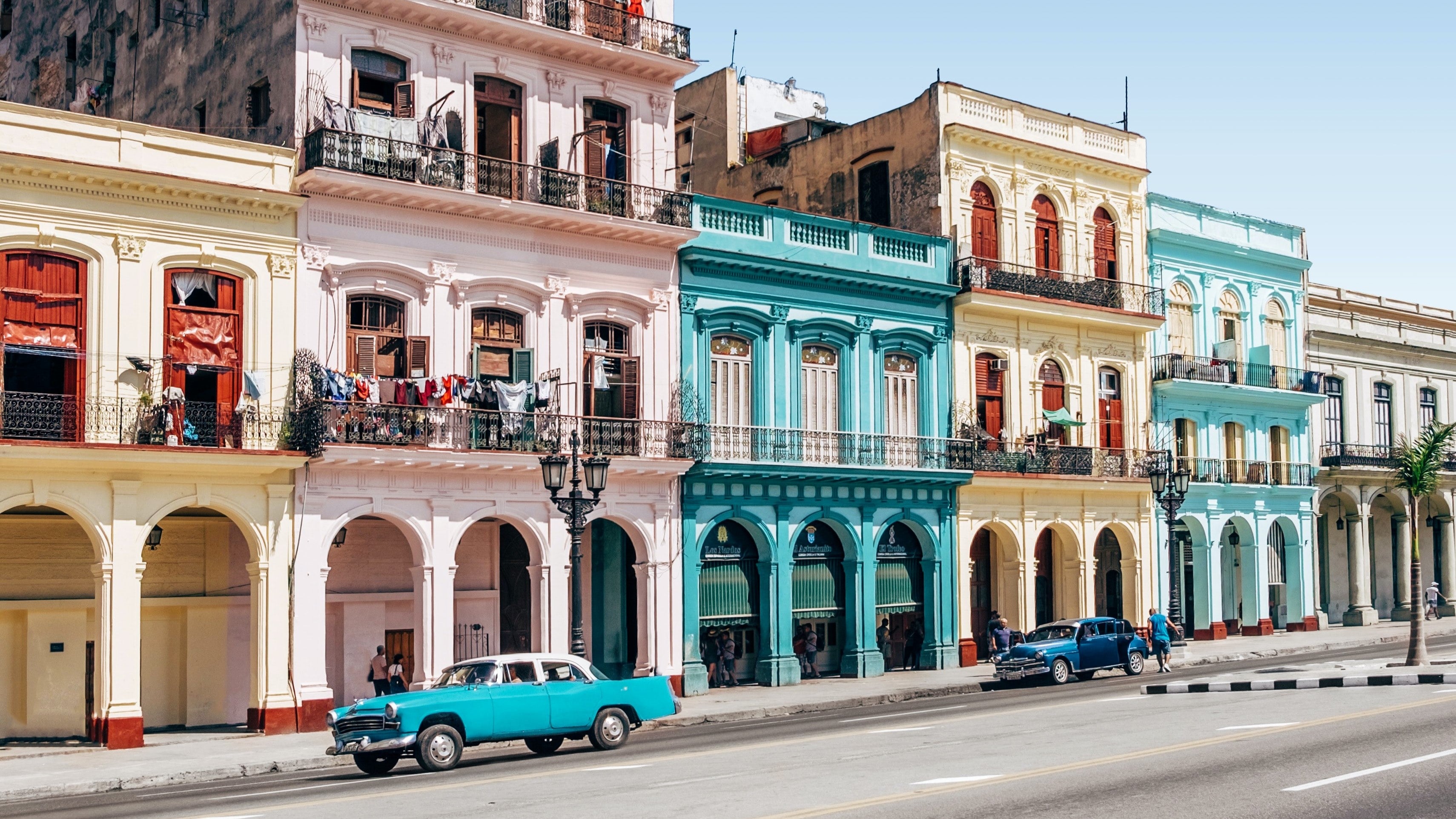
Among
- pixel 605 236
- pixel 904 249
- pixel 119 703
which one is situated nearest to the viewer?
pixel 119 703

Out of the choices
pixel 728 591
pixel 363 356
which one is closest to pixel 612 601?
pixel 728 591

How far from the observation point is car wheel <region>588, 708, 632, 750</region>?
71.1ft

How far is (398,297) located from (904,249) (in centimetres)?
1326

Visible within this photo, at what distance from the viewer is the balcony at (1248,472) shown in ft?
146

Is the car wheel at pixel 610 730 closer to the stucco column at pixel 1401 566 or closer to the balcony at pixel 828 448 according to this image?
the balcony at pixel 828 448

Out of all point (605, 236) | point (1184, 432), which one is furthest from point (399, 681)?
point (1184, 432)

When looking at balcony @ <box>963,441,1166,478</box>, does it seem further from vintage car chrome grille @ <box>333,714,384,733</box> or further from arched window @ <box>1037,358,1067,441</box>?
vintage car chrome grille @ <box>333,714,384,733</box>

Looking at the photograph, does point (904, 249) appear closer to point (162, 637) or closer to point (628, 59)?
point (628, 59)

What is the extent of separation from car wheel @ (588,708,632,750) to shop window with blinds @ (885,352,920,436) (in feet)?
52.4

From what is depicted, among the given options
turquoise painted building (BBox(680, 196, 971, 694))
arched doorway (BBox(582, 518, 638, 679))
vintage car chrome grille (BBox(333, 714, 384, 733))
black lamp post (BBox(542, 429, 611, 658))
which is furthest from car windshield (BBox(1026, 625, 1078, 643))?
vintage car chrome grille (BBox(333, 714, 384, 733))

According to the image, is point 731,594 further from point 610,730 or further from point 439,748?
point 439,748

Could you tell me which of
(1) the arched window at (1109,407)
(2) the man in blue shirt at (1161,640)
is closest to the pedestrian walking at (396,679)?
(2) the man in blue shirt at (1161,640)

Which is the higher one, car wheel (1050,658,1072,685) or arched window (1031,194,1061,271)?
arched window (1031,194,1061,271)

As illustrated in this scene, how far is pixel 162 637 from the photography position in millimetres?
28438
